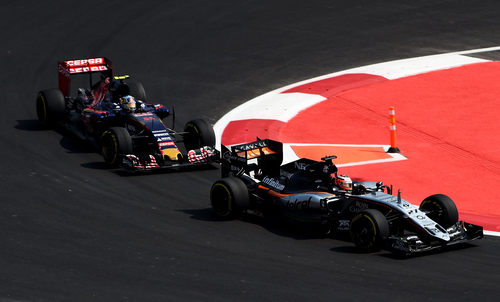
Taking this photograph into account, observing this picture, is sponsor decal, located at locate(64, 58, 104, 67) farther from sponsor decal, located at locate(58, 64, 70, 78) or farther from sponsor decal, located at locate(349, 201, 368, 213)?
sponsor decal, located at locate(349, 201, 368, 213)

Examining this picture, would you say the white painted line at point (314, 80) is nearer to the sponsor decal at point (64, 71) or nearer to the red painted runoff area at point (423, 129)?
the red painted runoff area at point (423, 129)

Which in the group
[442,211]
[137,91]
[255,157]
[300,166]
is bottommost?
[442,211]

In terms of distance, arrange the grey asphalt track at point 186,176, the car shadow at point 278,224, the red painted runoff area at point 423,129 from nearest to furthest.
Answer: the grey asphalt track at point 186,176, the car shadow at point 278,224, the red painted runoff area at point 423,129

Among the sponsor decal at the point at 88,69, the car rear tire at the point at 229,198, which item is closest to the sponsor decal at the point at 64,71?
the sponsor decal at the point at 88,69

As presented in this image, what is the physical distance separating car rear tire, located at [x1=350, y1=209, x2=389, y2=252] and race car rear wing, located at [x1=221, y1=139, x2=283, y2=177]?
9.36 ft

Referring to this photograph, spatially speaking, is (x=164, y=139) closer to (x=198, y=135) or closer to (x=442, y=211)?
(x=198, y=135)

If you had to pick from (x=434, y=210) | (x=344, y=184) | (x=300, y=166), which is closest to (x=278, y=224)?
(x=300, y=166)

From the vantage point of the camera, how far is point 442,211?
14047mm

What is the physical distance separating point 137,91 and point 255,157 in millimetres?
6081

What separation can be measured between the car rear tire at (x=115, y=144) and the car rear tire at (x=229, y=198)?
328 cm

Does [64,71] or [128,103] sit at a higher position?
[64,71]

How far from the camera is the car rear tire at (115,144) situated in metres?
18.2

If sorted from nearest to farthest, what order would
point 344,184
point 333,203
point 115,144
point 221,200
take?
point 333,203
point 344,184
point 221,200
point 115,144

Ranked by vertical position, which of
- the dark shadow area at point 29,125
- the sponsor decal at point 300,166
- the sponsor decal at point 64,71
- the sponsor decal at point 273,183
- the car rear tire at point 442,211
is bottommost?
the car rear tire at point 442,211
